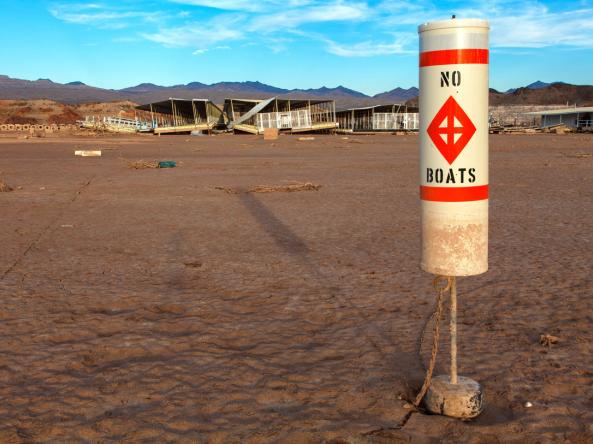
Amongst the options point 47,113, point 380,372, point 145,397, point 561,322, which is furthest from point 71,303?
point 47,113

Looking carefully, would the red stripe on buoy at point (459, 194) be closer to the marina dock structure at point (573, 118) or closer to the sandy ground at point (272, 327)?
the sandy ground at point (272, 327)

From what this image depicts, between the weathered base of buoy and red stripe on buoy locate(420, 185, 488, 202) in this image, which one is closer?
red stripe on buoy locate(420, 185, 488, 202)

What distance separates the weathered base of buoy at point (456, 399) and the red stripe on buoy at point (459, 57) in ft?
4.90

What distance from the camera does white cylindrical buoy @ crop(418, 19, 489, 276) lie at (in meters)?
2.56

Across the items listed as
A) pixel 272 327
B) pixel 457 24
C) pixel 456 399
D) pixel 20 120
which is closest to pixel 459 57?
pixel 457 24

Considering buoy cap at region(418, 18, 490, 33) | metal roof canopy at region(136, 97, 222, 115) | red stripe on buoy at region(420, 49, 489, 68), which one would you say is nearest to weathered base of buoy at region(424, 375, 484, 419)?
red stripe on buoy at region(420, 49, 489, 68)

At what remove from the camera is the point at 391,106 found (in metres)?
57.4

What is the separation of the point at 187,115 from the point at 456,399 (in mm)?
57745

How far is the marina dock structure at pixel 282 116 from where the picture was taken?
4794 centimetres

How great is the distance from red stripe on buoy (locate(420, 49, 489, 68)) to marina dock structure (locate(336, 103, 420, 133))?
53435 mm

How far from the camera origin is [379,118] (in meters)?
56.0

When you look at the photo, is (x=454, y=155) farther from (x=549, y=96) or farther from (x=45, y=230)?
(x=549, y=96)

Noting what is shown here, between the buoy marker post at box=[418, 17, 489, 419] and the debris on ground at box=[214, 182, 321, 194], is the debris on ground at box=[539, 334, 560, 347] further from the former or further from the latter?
the debris on ground at box=[214, 182, 321, 194]

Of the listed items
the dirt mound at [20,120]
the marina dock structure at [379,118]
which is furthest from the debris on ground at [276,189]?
the dirt mound at [20,120]
